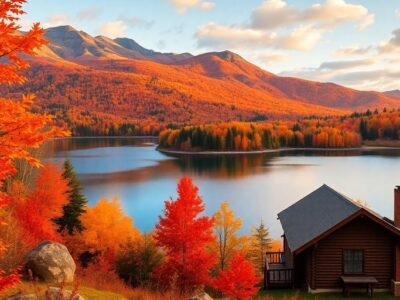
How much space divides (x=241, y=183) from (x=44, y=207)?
67.5 m

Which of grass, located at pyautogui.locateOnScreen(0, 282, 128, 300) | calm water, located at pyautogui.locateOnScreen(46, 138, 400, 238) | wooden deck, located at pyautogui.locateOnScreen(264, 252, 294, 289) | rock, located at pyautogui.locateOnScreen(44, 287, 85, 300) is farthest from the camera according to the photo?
calm water, located at pyautogui.locateOnScreen(46, 138, 400, 238)

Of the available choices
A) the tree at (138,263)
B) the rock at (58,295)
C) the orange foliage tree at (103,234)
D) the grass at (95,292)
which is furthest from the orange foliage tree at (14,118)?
the orange foliage tree at (103,234)

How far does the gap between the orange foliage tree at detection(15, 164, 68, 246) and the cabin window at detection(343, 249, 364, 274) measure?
20.0 metres

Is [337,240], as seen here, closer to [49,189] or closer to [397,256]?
[397,256]

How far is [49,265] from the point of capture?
17.8m

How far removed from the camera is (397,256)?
23.0 m

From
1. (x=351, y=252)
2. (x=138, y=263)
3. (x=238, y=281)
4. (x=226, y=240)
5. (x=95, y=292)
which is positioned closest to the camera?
(x=95, y=292)

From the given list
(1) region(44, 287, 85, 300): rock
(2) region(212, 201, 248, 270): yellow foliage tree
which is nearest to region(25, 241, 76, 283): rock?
(1) region(44, 287, 85, 300): rock

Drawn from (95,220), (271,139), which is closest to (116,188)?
(95,220)

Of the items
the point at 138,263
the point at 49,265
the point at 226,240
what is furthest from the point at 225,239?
the point at 49,265

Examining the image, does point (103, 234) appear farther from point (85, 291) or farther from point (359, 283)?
point (359, 283)

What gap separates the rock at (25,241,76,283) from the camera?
17672 mm

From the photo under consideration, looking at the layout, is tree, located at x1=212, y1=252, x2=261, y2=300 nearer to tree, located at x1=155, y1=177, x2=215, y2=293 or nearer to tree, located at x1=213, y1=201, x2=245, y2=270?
tree, located at x1=155, y1=177, x2=215, y2=293

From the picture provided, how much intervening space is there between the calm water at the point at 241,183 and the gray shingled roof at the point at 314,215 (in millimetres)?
25635
